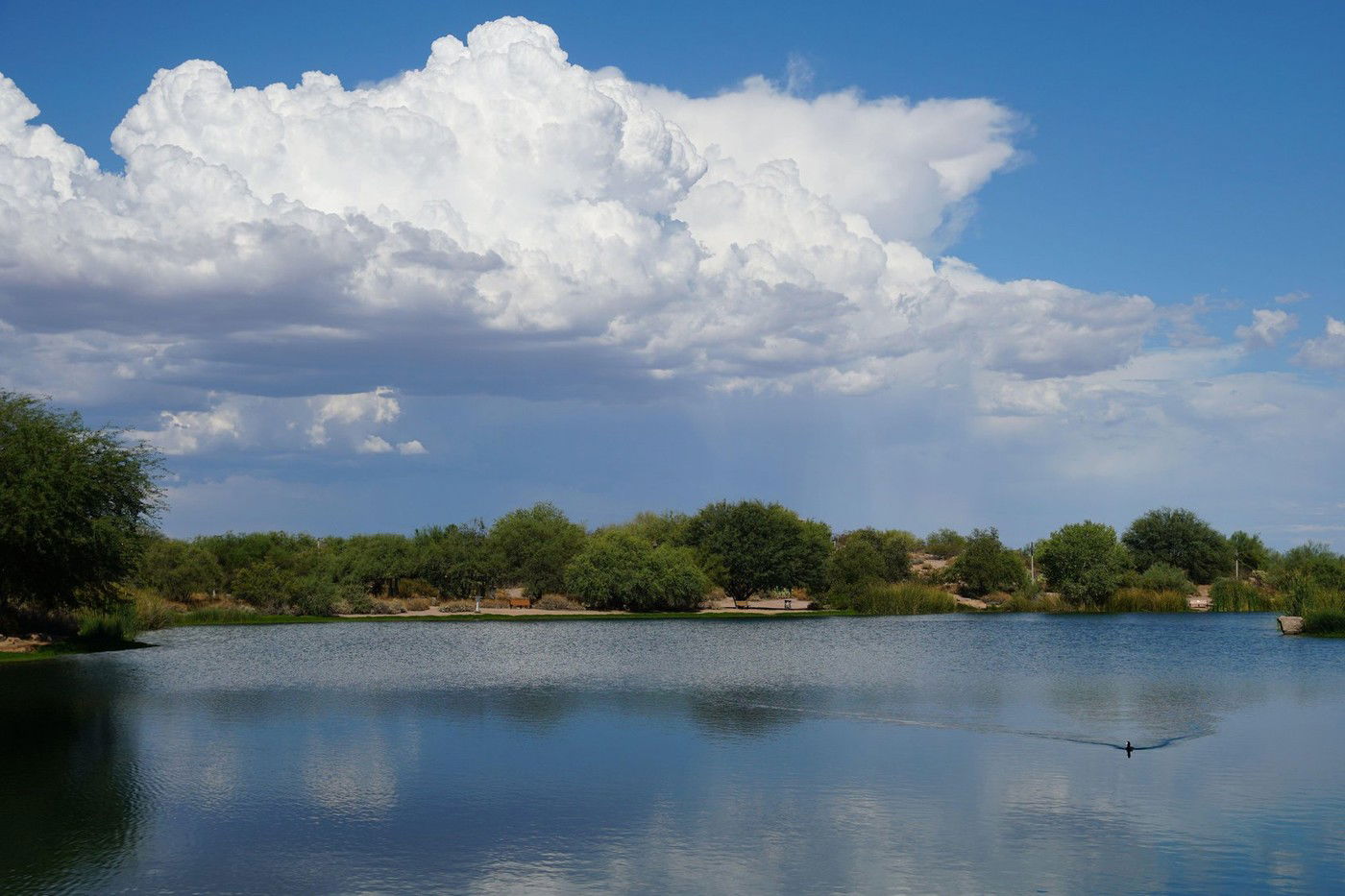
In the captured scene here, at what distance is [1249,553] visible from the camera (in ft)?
427

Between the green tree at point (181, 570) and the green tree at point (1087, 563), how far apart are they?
73966 mm

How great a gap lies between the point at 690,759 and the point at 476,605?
80.4m

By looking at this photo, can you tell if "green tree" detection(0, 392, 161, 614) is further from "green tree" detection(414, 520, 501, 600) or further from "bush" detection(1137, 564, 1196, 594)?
"bush" detection(1137, 564, 1196, 594)

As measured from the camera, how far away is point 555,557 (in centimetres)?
10931

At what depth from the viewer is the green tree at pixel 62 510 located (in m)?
45.0

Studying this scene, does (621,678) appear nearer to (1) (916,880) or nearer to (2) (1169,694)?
(2) (1169,694)

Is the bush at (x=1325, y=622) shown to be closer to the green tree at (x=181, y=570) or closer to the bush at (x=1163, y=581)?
the bush at (x=1163, y=581)

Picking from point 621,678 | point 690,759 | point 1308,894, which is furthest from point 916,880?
point 621,678

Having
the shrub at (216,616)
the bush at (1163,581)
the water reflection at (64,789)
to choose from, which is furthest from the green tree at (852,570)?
the water reflection at (64,789)

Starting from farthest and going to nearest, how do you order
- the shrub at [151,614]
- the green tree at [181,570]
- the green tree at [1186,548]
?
1. the green tree at [1186,548]
2. the green tree at [181,570]
3. the shrub at [151,614]

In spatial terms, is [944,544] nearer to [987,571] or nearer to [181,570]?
[987,571]

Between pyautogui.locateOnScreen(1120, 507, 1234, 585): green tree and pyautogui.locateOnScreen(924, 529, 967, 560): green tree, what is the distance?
5026cm

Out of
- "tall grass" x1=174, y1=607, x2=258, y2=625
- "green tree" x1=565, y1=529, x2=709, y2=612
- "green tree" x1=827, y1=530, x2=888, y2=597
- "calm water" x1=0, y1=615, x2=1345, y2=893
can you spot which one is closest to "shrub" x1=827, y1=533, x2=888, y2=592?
"green tree" x1=827, y1=530, x2=888, y2=597

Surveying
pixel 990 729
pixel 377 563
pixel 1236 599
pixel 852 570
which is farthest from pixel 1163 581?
pixel 990 729
